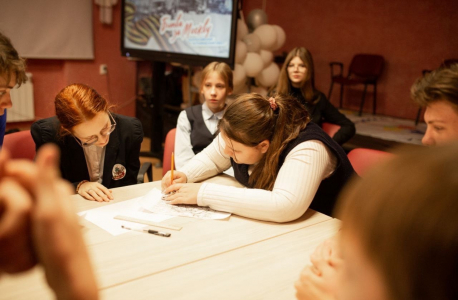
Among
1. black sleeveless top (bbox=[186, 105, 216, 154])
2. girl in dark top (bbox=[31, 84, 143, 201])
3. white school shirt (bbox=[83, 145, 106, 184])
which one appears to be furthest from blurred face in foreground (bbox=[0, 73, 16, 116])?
black sleeveless top (bbox=[186, 105, 216, 154])

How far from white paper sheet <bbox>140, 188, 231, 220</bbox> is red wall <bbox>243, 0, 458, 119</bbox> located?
5.13 meters

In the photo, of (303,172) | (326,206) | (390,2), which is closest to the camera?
(303,172)

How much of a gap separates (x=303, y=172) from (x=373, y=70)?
208 inches

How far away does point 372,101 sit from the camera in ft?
20.8

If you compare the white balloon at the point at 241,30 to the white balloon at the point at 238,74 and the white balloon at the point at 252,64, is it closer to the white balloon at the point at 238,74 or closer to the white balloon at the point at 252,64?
the white balloon at the point at 252,64

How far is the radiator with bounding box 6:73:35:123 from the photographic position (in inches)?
172

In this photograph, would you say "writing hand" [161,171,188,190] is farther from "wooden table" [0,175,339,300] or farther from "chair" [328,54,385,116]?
"chair" [328,54,385,116]

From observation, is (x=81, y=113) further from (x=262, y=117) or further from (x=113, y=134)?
(x=262, y=117)

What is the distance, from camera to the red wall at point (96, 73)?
4613 mm

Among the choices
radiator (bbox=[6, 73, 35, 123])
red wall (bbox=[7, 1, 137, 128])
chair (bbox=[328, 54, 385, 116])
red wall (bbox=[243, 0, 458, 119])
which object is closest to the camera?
radiator (bbox=[6, 73, 35, 123])

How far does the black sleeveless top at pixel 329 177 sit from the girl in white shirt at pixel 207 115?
0.83 metres

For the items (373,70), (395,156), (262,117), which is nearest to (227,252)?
(262,117)

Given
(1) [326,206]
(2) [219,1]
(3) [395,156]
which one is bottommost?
(1) [326,206]

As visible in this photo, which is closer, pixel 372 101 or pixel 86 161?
pixel 86 161
